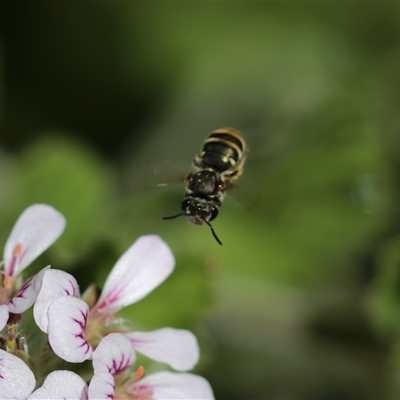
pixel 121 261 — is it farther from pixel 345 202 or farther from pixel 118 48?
pixel 118 48

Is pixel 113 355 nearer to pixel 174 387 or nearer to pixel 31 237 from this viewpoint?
pixel 174 387

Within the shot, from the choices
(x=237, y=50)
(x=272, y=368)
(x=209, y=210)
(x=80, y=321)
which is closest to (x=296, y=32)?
(x=237, y=50)

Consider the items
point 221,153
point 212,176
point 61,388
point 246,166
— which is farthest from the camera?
point 246,166

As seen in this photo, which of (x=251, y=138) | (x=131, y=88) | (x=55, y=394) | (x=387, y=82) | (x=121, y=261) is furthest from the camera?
(x=131, y=88)

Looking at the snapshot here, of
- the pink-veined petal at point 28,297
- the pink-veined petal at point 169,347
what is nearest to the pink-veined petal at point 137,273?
the pink-veined petal at point 169,347

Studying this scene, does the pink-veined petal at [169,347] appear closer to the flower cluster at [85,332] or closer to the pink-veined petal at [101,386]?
the flower cluster at [85,332]

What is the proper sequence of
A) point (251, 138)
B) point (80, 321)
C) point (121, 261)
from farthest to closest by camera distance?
point (251, 138)
point (121, 261)
point (80, 321)

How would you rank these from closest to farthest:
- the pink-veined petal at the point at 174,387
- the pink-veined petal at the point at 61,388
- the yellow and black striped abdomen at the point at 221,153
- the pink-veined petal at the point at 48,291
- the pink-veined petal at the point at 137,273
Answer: the pink-veined petal at the point at 61,388, the pink-veined petal at the point at 48,291, the pink-veined petal at the point at 174,387, the pink-veined petal at the point at 137,273, the yellow and black striped abdomen at the point at 221,153

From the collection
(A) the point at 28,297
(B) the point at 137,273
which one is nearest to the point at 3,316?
(A) the point at 28,297
